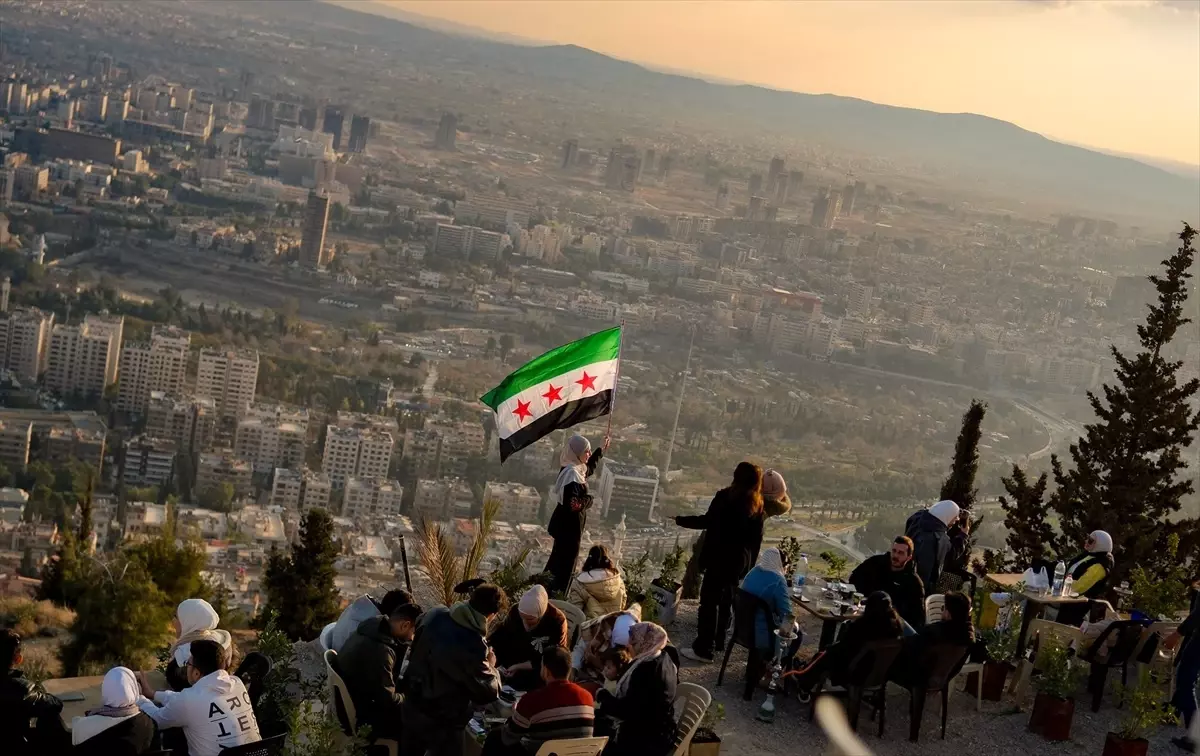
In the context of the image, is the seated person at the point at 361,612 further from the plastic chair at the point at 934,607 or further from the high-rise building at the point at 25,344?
the high-rise building at the point at 25,344

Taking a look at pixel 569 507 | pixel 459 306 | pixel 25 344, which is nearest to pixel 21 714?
pixel 569 507

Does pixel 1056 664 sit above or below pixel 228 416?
above

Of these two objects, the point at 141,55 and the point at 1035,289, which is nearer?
the point at 1035,289

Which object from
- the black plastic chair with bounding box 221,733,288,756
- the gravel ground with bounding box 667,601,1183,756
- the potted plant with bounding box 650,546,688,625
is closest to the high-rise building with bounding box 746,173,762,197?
the potted plant with bounding box 650,546,688,625

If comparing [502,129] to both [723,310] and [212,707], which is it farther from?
[212,707]


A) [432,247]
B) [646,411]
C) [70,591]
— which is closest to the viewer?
[70,591]

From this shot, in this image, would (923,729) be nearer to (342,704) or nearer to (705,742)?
(705,742)

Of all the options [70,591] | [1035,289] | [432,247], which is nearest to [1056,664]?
[70,591]

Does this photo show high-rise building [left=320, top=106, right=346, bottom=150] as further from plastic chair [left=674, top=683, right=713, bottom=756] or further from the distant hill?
plastic chair [left=674, top=683, right=713, bottom=756]
